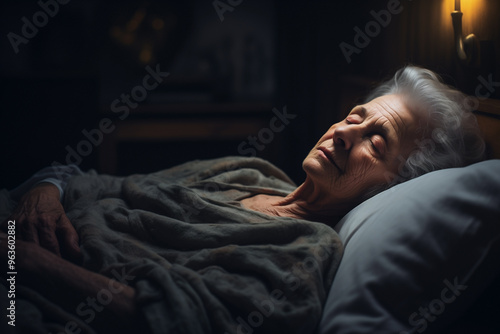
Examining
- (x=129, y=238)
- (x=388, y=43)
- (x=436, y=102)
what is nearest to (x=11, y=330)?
(x=129, y=238)

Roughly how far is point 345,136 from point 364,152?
6cm

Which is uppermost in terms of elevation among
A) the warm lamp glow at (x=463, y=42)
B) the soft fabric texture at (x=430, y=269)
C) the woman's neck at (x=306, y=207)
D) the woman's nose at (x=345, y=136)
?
the warm lamp glow at (x=463, y=42)

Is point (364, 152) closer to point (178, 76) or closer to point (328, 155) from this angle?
point (328, 155)

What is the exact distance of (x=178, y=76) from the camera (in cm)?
307

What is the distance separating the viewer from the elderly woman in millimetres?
811

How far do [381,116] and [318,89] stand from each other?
121 cm

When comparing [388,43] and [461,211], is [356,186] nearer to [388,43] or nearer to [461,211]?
[461,211]

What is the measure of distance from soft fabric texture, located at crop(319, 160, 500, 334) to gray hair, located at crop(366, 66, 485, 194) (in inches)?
11.6

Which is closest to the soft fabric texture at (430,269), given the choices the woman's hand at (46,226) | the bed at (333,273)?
the bed at (333,273)

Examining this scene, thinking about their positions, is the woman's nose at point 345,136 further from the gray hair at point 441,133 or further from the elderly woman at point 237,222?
the gray hair at point 441,133

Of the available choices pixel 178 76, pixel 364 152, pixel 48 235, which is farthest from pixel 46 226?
pixel 178 76

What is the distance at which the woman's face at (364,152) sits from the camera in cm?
112

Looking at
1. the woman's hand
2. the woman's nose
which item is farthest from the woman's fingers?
the woman's nose

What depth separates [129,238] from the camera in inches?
41.5
